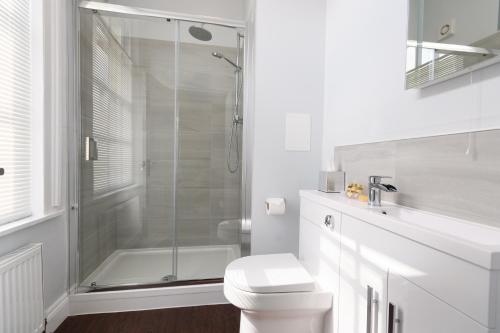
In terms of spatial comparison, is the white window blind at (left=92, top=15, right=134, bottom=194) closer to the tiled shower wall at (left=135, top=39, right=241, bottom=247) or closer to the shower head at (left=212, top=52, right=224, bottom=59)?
the tiled shower wall at (left=135, top=39, right=241, bottom=247)

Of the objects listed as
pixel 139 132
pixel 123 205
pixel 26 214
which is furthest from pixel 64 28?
pixel 123 205

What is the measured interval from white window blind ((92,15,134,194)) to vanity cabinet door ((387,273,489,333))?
2.00 meters

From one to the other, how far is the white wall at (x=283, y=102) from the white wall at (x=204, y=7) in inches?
44.7

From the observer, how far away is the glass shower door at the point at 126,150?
70.0 inches

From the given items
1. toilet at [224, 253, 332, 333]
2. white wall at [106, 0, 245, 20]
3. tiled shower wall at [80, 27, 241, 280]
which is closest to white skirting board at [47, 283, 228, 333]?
tiled shower wall at [80, 27, 241, 280]

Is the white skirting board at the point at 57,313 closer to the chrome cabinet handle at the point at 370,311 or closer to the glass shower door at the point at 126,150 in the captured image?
the glass shower door at the point at 126,150

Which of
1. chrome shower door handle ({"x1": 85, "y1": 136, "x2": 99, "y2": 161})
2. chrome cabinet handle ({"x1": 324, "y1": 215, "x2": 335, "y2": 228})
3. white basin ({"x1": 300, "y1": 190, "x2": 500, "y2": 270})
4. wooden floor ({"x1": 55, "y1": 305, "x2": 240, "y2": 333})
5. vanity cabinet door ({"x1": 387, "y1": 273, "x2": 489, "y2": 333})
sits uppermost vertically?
chrome shower door handle ({"x1": 85, "y1": 136, "x2": 99, "y2": 161})

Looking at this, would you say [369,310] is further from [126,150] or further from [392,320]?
[126,150]

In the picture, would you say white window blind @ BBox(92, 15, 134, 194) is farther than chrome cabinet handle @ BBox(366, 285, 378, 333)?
Yes

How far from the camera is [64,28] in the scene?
1.56m

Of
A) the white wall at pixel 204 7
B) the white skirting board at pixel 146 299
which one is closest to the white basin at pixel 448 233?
the white skirting board at pixel 146 299

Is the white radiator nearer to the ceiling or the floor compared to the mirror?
nearer to the floor

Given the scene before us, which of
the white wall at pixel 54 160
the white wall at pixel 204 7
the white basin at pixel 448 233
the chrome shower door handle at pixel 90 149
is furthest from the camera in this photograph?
the white wall at pixel 204 7

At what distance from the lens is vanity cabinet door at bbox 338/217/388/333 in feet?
2.50
